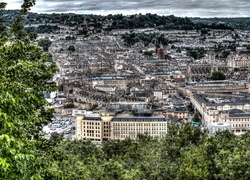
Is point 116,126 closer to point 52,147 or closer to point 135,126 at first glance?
point 135,126

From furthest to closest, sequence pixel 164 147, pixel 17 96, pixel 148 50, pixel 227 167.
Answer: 1. pixel 148 50
2. pixel 164 147
3. pixel 227 167
4. pixel 17 96

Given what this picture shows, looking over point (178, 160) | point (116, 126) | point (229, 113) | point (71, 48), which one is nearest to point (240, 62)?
point (71, 48)

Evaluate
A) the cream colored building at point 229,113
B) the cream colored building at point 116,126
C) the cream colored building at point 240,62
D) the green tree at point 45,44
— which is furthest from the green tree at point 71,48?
the cream colored building at point 116,126

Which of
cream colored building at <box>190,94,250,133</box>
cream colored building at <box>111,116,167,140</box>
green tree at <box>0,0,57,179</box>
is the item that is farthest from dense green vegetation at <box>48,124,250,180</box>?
cream colored building at <box>190,94,250,133</box>

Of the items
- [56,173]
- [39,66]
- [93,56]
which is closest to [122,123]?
[39,66]

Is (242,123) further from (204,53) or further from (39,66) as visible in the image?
(204,53)

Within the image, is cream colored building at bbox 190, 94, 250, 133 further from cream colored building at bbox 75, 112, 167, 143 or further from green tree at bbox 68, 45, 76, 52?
green tree at bbox 68, 45, 76, 52
